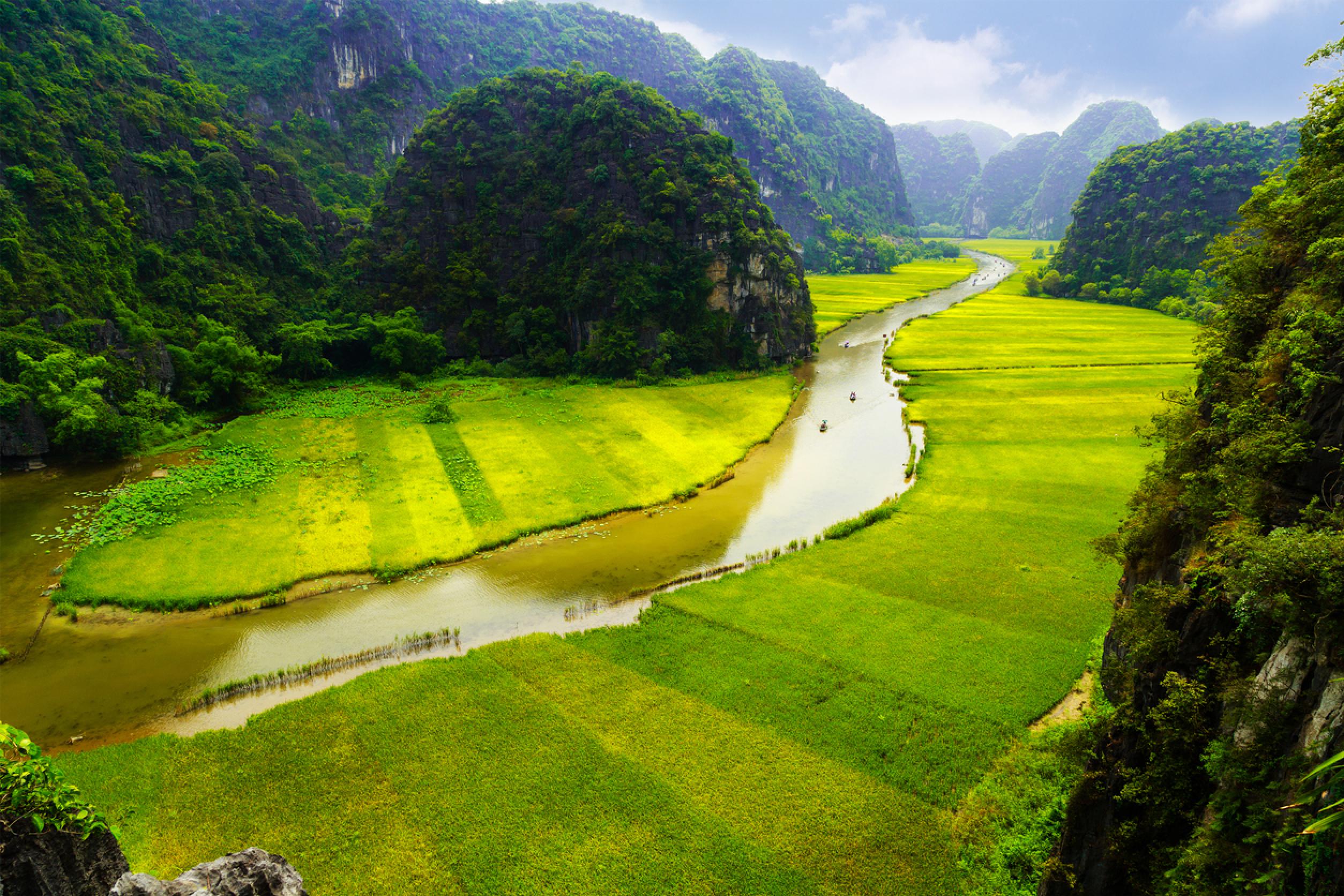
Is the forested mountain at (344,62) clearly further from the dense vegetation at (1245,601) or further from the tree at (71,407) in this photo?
the dense vegetation at (1245,601)

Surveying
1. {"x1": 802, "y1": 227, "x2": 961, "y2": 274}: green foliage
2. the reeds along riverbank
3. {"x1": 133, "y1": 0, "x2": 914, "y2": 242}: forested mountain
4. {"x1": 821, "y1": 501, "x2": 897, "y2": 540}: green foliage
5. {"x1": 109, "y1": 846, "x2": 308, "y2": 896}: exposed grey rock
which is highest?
{"x1": 133, "y1": 0, "x2": 914, "y2": 242}: forested mountain

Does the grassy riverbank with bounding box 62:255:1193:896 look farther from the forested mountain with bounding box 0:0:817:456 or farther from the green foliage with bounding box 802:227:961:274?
the green foliage with bounding box 802:227:961:274

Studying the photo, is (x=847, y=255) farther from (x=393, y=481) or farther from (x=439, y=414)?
(x=393, y=481)

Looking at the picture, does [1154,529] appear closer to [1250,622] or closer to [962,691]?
[1250,622]

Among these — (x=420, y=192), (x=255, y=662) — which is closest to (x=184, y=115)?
(x=420, y=192)

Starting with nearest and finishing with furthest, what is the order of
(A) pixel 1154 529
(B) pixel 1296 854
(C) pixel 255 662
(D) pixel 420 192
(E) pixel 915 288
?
(B) pixel 1296 854
(A) pixel 1154 529
(C) pixel 255 662
(D) pixel 420 192
(E) pixel 915 288

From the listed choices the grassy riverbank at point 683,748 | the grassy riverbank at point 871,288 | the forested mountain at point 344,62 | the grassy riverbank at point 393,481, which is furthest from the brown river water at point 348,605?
the forested mountain at point 344,62

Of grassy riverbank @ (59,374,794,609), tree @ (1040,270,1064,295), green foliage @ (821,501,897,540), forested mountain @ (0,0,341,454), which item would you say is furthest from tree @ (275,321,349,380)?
tree @ (1040,270,1064,295)
